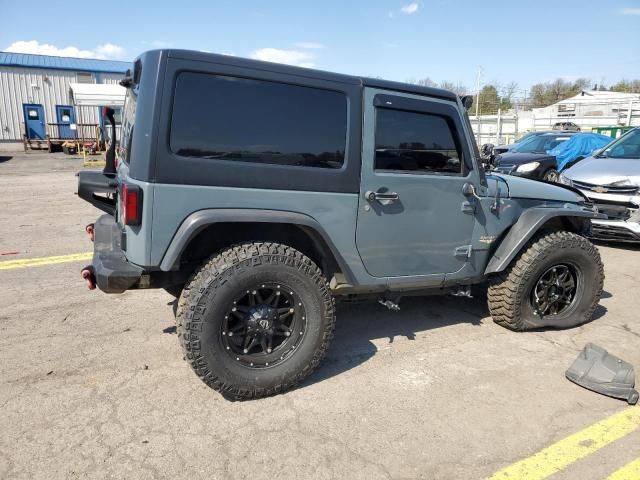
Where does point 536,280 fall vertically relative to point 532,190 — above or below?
below

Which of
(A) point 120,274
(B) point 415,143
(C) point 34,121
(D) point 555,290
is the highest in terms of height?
(C) point 34,121

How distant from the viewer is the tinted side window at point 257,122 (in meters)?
2.73

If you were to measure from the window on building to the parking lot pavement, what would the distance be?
2878 cm

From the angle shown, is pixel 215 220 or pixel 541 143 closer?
pixel 215 220

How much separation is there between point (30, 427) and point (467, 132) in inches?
135

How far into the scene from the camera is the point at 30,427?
263cm

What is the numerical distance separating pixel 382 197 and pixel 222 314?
4.26ft

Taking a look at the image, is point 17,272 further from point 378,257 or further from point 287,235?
point 378,257

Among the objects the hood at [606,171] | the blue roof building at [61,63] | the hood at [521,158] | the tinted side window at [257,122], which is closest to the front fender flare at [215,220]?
the tinted side window at [257,122]

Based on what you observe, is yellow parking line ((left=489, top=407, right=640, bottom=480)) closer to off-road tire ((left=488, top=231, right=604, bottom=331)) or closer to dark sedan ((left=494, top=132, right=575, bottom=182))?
off-road tire ((left=488, top=231, right=604, bottom=331))

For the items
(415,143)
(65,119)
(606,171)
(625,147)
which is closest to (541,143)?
(625,147)

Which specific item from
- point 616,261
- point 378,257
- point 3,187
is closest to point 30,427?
point 378,257

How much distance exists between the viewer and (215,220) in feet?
9.00

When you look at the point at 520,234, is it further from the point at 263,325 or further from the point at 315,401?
the point at 263,325
